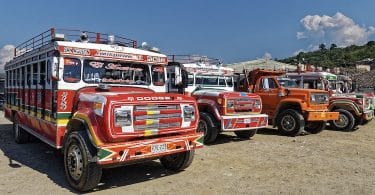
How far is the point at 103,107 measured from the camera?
6.00m

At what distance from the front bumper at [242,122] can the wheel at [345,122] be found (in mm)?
5400

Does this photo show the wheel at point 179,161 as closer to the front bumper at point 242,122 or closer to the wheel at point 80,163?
the wheel at point 80,163

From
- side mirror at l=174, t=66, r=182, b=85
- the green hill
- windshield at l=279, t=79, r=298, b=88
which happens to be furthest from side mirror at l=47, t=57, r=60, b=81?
the green hill

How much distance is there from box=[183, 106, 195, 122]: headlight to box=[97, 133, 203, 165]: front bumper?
28cm

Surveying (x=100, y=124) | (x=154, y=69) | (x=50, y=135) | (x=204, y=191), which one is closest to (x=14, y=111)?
(x=50, y=135)

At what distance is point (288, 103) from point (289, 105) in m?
0.14

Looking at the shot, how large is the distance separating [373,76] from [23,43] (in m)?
35.6

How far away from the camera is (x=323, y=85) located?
16.8 m

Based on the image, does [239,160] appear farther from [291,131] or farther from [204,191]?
[291,131]

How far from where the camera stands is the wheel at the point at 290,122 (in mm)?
12867

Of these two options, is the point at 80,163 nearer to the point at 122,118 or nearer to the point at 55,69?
the point at 122,118

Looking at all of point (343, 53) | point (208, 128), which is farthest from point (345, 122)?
point (343, 53)

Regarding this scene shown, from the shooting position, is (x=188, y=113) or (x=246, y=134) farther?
(x=246, y=134)

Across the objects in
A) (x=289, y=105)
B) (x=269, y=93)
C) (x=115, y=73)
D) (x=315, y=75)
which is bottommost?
(x=289, y=105)
